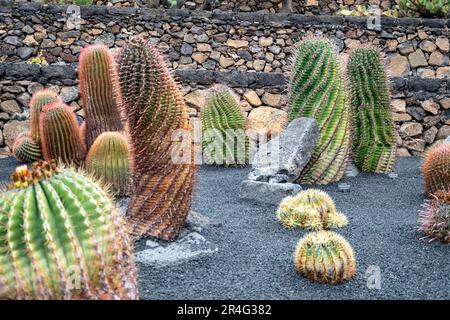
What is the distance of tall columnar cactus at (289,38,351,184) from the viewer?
205 inches

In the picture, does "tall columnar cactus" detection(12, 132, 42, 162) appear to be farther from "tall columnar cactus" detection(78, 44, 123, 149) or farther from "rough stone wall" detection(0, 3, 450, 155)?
"rough stone wall" detection(0, 3, 450, 155)

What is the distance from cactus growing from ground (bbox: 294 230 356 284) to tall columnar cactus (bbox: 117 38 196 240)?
858 millimetres

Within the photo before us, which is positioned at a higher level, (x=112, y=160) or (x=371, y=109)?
(x=371, y=109)

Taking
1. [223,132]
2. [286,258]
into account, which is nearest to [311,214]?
[286,258]

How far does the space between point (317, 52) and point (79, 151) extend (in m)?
2.51

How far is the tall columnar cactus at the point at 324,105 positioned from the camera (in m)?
5.20

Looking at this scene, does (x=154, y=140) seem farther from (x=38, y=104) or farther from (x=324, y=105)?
(x=38, y=104)

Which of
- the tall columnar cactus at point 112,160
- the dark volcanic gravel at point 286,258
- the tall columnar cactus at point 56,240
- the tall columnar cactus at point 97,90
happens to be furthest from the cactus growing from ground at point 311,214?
the tall columnar cactus at point 56,240

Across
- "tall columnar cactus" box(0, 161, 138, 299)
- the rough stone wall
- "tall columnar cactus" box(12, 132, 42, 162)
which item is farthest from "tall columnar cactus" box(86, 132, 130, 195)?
the rough stone wall

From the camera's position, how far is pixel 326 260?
2.78 meters

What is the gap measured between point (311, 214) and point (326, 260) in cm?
92

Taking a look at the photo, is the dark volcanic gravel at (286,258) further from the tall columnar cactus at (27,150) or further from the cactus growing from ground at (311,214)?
the tall columnar cactus at (27,150)

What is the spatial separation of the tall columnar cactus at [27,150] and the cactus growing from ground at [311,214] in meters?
3.49

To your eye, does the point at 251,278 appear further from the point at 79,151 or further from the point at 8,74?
the point at 8,74
